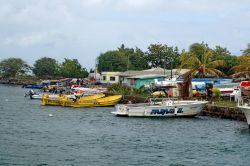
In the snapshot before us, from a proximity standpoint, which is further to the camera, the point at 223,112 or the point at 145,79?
the point at 145,79

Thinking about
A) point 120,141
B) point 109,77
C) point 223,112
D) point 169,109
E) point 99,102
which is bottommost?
point 120,141

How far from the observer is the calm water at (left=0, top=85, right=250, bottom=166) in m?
31.7

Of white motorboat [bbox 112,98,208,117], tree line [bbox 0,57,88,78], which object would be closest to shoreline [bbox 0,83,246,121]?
white motorboat [bbox 112,98,208,117]

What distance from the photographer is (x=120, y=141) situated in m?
38.7

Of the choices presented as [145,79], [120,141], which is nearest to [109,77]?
[145,79]

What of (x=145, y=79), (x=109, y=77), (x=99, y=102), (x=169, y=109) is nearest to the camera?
(x=169, y=109)

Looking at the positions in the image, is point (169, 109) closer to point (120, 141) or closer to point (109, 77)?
point (120, 141)

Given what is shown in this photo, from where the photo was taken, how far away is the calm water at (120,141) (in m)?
31.7

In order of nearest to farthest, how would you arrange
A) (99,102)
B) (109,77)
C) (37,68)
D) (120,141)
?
(120,141) → (99,102) → (109,77) → (37,68)

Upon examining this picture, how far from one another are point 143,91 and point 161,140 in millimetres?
41789

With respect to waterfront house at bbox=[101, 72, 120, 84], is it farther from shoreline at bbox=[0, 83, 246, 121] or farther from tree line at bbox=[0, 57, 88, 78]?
shoreline at bbox=[0, 83, 246, 121]

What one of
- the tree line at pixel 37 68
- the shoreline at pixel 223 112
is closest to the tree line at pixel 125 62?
the tree line at pixel 37 68

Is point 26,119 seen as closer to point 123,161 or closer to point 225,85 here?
point 123,161

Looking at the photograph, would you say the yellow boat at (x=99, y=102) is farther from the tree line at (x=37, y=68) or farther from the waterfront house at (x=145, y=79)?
the tree line at (x=37, y=68)
